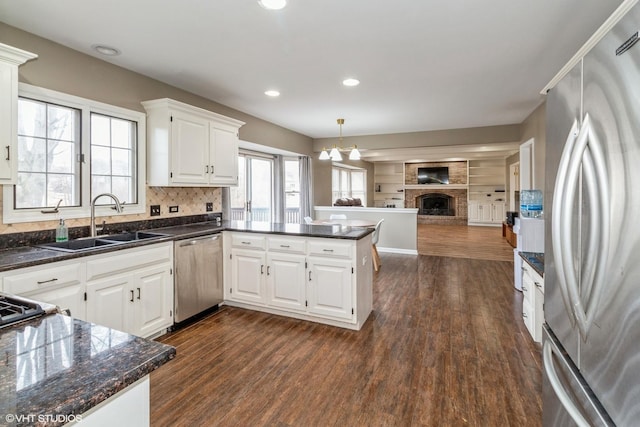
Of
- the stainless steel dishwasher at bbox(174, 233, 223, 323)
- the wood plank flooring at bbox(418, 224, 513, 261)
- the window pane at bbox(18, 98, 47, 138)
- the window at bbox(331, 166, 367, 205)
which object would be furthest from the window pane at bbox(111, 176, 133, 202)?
the window at bbox(331, 166, 367, 205)

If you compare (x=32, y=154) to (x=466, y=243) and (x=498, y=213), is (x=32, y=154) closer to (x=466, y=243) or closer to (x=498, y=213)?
(x=466, y=243)

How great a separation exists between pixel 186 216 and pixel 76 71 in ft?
5.84

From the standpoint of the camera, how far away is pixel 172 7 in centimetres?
221

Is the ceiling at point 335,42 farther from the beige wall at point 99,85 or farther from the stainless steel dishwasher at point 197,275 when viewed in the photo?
the stainless steel dishwasher at point 197,275

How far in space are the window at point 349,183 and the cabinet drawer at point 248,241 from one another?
6569 mm

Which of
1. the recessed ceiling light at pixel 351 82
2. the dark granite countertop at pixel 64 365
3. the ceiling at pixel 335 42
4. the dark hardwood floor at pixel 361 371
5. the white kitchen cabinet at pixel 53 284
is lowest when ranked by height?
the dark hardwood floor at pixel 361 371

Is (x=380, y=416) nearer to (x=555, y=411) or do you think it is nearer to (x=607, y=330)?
(x=555, y=411)

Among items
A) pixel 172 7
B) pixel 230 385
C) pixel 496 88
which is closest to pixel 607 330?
pixel 230 385

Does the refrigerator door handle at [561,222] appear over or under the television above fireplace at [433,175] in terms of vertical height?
under

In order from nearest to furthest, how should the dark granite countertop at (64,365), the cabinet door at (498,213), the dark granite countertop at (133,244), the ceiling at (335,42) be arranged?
the dark granite countertop at (64,365)
the dark granite countertop at (133,244)
the ceiling at (335,42)
the cabinet door at (498,213)

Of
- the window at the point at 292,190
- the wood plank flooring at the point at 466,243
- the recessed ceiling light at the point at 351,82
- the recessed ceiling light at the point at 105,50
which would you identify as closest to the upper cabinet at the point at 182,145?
the recessed ceiling light at the point at 105,50

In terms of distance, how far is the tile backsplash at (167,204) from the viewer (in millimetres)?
2598

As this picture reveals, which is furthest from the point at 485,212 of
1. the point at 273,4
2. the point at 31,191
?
the point at 31,191

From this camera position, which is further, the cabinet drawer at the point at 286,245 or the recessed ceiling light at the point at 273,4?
the cabinet drawer at the point at 286,245
